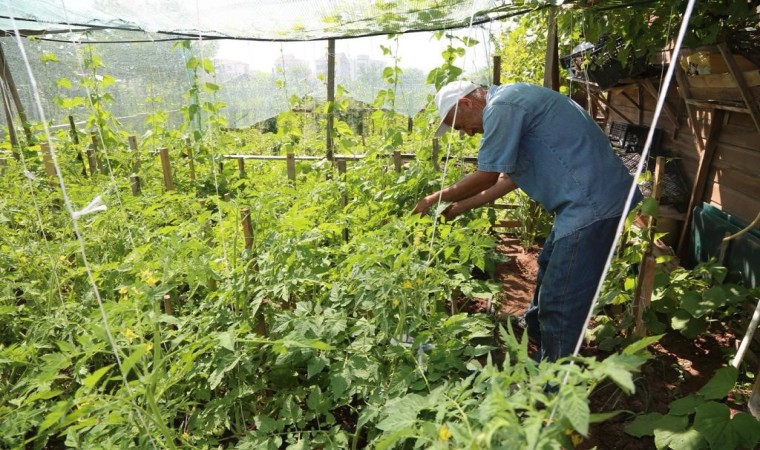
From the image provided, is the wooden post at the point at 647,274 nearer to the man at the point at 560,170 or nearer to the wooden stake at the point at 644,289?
the wooden stake at the point at 644,289

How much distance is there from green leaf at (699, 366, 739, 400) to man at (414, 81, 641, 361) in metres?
0.56

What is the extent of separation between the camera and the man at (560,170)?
2004 millimetres

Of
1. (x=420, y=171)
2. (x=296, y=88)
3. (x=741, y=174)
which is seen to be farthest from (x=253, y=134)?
(x=741, y=174)

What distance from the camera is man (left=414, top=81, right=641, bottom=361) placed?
2.00 m

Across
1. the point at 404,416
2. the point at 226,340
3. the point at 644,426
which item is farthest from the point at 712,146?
the point at 226,340

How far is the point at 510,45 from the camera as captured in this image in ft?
21.3

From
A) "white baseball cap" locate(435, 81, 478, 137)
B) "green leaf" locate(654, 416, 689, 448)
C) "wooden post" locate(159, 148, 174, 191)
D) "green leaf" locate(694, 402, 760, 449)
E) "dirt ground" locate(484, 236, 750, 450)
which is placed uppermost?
"white baseball cap" locate(435, 81, 478, 137)

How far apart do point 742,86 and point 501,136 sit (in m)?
2.01

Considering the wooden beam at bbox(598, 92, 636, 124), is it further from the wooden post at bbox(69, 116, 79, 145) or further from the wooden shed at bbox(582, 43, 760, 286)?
the wooden post at bbox(69, 116, 79, 145)

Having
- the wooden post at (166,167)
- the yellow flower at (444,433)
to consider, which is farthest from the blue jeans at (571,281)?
the wooden post at (166,167)

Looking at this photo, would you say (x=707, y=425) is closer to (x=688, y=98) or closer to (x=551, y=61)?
(x=551, y=61)

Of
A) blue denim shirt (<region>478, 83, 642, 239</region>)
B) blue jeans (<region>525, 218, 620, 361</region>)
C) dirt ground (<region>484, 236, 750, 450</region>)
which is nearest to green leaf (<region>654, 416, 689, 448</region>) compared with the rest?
dirt ground (<region>484, 236, 750, 450</region>)

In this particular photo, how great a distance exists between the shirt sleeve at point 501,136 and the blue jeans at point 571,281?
17.6 inches

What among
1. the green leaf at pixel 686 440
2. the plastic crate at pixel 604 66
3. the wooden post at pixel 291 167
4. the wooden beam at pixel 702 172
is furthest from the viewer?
the plastic crate at pixel 604 66
